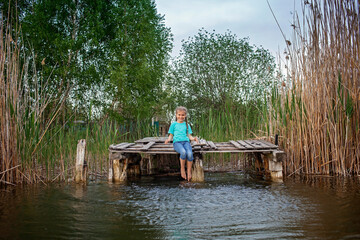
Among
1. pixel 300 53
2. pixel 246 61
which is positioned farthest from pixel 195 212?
pixel 246 61

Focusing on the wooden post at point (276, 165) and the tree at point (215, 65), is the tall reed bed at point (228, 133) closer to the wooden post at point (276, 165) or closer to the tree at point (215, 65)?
the wooden post at point (276, 165)

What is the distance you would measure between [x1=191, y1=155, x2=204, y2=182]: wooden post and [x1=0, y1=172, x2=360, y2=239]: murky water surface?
0.26 metres

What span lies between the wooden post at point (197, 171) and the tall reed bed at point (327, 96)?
1593 millimetres

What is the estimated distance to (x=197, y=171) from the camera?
16.6 ft

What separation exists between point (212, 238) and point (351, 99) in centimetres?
371

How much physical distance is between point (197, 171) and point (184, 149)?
1.33 feet

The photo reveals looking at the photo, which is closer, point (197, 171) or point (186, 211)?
point (186, 211)

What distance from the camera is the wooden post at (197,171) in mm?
5043

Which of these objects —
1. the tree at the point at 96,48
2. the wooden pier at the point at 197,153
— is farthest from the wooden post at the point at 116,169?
the tree at the point at 96,48

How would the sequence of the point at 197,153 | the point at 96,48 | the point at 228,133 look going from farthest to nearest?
the point at 96,48 → the point at 228,133 → the point at 197,153

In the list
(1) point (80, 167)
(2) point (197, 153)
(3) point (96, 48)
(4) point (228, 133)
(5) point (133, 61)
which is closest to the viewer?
(1) point (80, 167)

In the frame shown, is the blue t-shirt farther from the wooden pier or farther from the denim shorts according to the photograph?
the wooden pier

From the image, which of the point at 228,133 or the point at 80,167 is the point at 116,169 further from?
the point at 228,133

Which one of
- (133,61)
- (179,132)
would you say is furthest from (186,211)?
(133,61)
